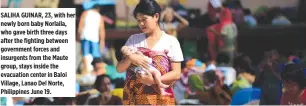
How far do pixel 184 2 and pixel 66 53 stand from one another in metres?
6.33

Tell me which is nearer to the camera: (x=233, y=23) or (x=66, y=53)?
(x=66, y=53)

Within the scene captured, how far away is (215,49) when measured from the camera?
13164mm

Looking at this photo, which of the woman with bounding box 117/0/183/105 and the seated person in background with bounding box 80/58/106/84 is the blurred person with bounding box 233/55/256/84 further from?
the woman with bounding box 117/0/183/105

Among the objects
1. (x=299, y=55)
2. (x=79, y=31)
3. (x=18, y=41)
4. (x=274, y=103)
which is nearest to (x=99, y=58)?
(x=79, y=31)

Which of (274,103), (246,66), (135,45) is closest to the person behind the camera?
(135,45)

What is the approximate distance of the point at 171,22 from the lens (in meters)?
12.8

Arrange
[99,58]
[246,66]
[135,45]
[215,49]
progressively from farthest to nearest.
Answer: [215,49] < [99,58] < [246,66] < [135,45]

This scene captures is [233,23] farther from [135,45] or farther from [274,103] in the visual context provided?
[135,45]

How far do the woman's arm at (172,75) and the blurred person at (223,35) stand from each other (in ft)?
18.3

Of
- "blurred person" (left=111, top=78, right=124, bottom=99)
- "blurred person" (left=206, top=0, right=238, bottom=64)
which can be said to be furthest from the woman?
"blurred person" (left=206, top=0, right=238, bottom=64)

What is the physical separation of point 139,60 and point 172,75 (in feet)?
0.92

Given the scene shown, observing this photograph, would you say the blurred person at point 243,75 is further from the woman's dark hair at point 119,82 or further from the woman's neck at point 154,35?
the woman's neck at point 154,35

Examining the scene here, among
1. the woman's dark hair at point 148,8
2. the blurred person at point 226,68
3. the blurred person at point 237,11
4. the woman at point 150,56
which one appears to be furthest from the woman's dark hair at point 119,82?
the woman's dark hair at point 148,8

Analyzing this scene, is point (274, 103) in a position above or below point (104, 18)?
below
